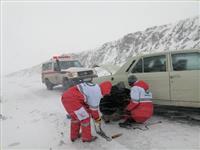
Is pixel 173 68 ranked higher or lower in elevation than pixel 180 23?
lower

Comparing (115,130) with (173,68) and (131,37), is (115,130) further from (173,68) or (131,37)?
(131,37)

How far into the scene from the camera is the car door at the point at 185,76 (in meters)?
5.11

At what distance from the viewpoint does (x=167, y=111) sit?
19.5 ft

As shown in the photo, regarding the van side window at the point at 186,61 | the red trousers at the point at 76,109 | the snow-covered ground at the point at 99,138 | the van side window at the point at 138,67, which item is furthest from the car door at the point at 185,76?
the red trousers at the point at 76,109

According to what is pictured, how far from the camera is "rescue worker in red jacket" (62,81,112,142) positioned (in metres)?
4.66

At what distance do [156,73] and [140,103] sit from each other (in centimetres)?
92

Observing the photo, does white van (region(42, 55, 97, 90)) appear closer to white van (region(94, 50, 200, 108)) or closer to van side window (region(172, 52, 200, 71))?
white van (region(94, 50, 200, 108))

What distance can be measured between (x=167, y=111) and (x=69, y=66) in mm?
8414

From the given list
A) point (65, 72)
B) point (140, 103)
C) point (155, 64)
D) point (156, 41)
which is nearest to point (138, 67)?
point (155, 64)

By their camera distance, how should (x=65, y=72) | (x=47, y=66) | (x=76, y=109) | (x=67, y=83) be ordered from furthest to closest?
(x=47, y=66) → (x=65, y=72) → (x=67, y=83) → (x=76, y=109)

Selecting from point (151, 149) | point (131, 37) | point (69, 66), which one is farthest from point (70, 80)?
point (131, 37)

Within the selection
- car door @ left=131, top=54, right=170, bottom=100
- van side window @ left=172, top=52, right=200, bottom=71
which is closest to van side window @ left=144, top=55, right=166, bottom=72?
car door @ left=131, top=54, right=170, bottom=100

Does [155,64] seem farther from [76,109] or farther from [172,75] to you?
[76,109]

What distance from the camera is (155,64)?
588 cm
